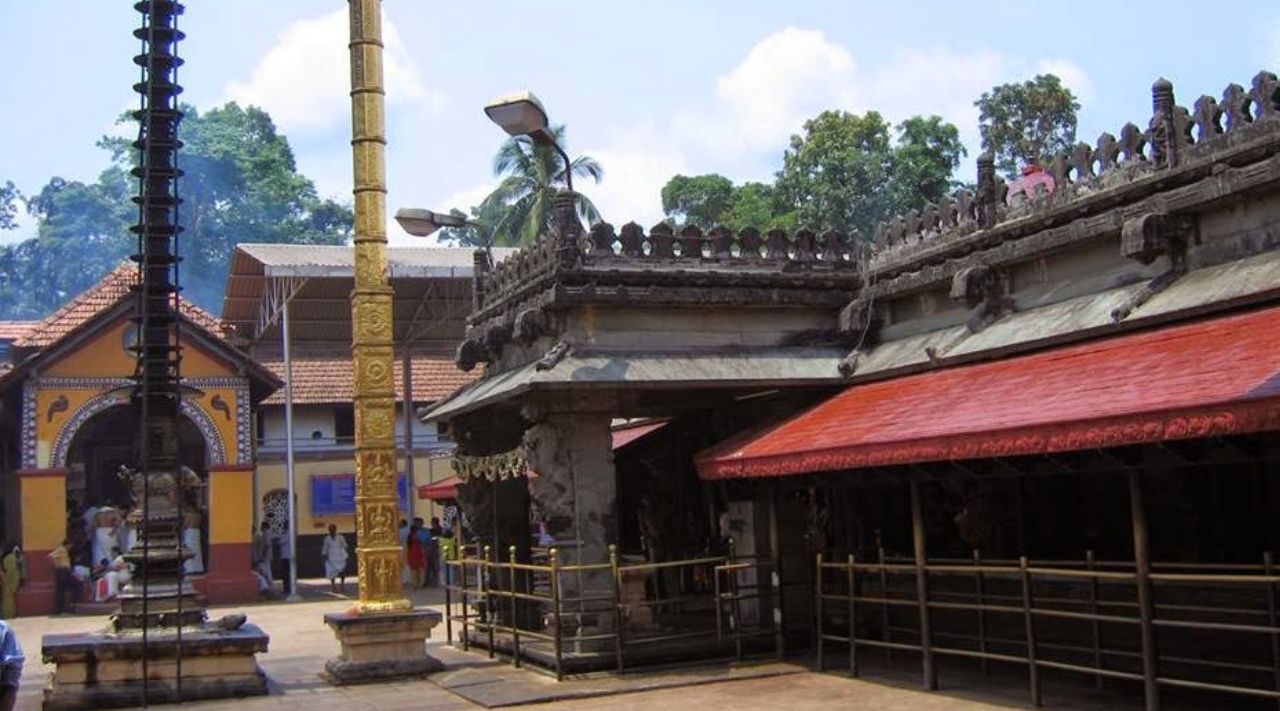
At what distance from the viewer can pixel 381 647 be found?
13578 millimetres

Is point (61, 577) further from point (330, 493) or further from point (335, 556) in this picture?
point (330, 493)

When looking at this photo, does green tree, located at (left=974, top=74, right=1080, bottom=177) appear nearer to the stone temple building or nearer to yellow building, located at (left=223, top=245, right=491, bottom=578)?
yellow building, located at (left=223, top=245, right=491, bottom=578)

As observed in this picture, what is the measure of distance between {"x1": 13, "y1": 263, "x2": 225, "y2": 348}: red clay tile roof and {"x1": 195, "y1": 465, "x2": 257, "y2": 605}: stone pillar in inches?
128

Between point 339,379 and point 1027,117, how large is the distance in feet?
73.5

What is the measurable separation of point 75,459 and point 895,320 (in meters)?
23.8

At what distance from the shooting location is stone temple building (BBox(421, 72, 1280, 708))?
30.8ft

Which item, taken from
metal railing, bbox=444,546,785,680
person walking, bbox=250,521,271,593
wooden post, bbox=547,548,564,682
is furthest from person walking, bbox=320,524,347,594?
wooden post, bbox=547,548,564,682

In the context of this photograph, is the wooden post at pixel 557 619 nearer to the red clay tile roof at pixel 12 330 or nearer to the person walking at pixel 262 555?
the person walking at pixel 262 555

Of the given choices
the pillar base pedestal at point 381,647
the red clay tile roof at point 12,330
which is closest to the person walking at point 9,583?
the red clay tile roof at point 12,330

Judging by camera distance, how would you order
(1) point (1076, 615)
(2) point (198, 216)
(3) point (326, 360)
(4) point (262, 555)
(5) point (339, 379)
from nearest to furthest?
1. (1) point (1076, 615)
2. (4) point (262, 555)
3. (5) point (339, 379)
4. (3) point (326, 360)
5. (2) point (198, 216)

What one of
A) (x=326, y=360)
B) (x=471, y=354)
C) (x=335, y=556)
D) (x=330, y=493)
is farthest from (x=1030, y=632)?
(x=326, y=360)

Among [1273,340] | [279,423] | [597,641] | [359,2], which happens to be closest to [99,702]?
[597,641]

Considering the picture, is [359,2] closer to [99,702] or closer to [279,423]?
[99,702]

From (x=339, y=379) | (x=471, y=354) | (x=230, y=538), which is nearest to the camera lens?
(x=471, y=354)
